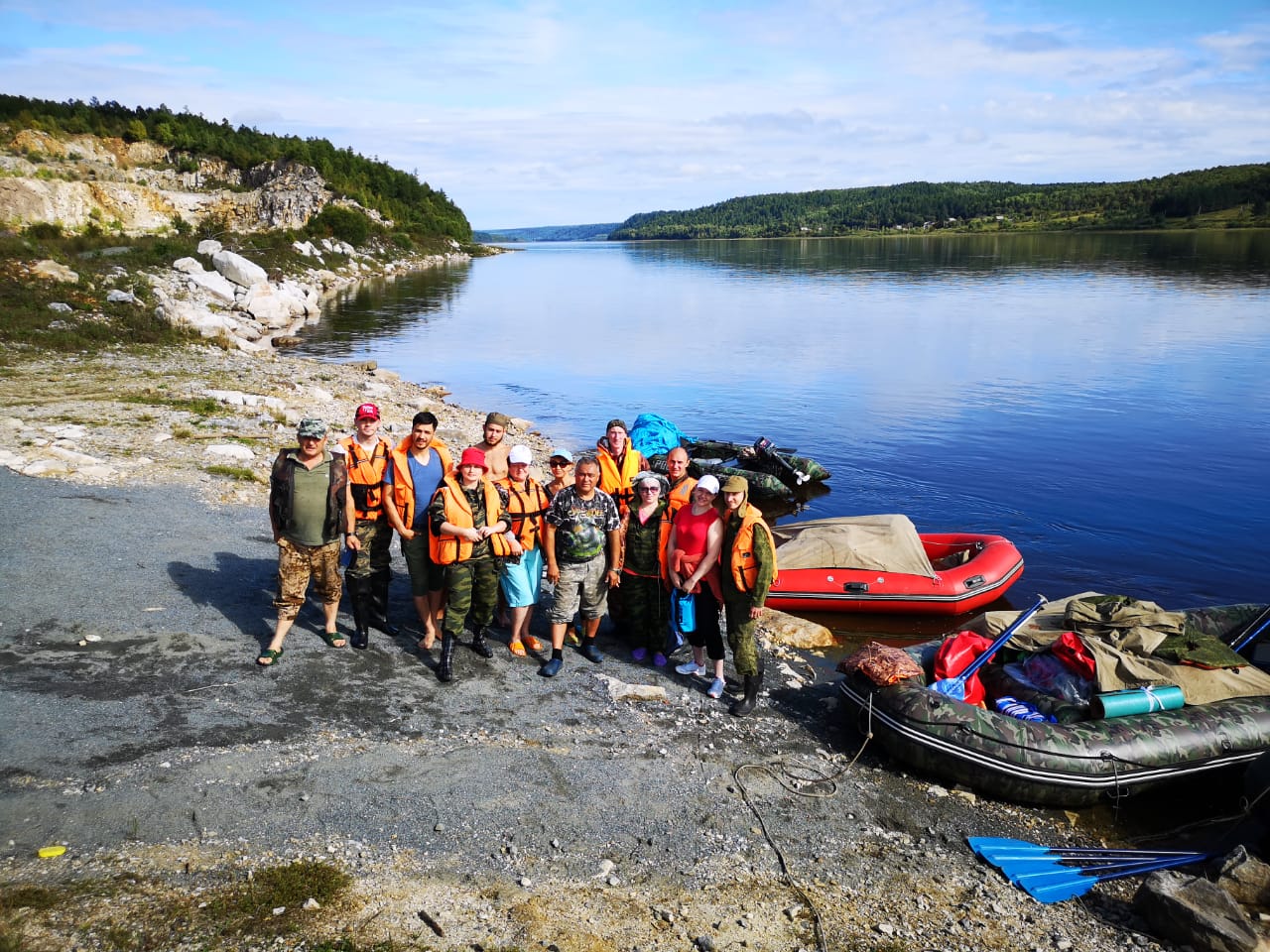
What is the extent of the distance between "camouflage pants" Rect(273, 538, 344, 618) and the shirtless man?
1507 millimetres

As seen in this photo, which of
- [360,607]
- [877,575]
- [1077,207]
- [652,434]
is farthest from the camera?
[1077,207]

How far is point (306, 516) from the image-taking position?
6883 millimetres

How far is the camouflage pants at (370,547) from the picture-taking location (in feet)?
24.3

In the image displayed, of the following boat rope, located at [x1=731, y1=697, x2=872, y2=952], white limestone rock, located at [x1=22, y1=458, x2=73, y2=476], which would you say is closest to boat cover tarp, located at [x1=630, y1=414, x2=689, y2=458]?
boat rope, located at [x1=731, y1=697, x2=872, y2=952]

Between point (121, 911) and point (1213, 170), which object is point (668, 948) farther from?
point (1213, 170)

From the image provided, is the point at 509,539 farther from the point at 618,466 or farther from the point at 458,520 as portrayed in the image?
the point at 618,466

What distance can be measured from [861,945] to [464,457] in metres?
4.58

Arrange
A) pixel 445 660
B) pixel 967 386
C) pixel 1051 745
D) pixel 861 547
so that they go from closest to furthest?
pixel 1051 745 < pixel 445 660 < pixel 861 547 < pixel 967 386

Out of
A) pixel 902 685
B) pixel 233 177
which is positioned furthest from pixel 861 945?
pixel 233 177

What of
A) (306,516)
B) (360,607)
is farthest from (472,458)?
(360,607)

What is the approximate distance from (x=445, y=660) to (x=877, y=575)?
6.68m

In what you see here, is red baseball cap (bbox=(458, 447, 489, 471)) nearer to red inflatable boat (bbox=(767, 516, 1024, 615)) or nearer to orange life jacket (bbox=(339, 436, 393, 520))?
orange life jacket (bbox=(339, 436, 393, 520))

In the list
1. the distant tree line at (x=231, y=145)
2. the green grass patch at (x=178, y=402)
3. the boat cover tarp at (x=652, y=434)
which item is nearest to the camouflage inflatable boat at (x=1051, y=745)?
the boat cover tarp at (x=652, y=434)

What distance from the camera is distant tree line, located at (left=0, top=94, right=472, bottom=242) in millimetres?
52562
